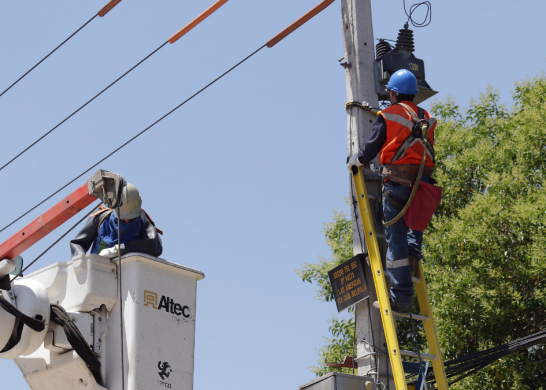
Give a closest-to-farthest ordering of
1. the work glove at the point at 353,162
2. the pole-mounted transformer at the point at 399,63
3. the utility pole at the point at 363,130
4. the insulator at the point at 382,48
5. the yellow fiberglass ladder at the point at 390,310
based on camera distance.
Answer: the yellow fiberglass ladder at the point at 390,310, the utility pole at the point at 363,130, the work glove at the point at 353,162, the pole-mounted transformer at the point at 399,63, the insulator at the point at 382,48

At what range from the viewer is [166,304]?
521cm

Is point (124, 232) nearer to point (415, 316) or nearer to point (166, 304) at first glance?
point (166, 304)

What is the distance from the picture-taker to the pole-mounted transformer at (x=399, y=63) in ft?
22.0

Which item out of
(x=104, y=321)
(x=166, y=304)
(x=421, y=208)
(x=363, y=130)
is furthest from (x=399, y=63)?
(x=104, y=321)

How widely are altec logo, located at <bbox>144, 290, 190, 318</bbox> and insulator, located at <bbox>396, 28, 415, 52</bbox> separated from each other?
3160mm

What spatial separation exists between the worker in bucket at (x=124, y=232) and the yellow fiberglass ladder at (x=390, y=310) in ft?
5.06

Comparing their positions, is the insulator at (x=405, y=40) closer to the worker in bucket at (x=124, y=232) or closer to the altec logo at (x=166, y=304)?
the worker in bucket at (x=124, y=232)

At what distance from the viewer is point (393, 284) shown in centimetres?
580

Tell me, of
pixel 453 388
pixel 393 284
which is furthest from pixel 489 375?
pixel 393 284

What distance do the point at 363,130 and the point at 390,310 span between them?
1.58m

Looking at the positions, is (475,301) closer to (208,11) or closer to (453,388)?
(453,388)

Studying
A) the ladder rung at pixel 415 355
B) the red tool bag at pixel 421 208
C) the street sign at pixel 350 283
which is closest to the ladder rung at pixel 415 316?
the ladder rung at pixel 415 355

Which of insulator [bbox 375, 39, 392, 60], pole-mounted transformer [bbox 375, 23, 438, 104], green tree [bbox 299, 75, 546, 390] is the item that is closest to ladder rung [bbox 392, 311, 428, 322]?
pole-mounted transformer [bbox 375, 23, 438, 104]

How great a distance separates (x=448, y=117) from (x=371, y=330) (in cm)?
970
